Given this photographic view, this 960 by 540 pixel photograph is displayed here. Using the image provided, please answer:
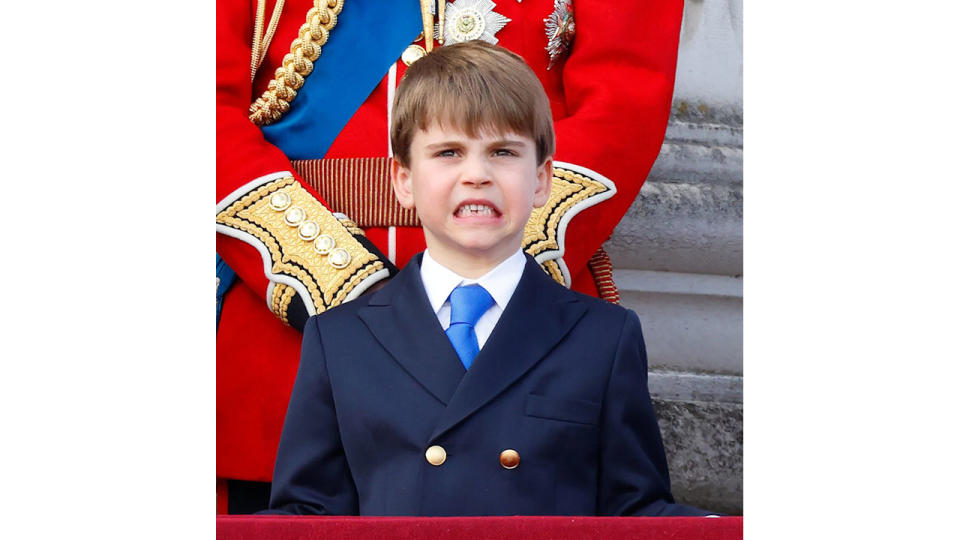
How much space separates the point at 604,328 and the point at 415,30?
0.50 m

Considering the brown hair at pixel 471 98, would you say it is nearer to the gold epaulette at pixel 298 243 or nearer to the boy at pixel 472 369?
the boy at pixel 472 369

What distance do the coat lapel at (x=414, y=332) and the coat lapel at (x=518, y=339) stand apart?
0.04 ft

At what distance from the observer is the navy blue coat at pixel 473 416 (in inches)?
54.4

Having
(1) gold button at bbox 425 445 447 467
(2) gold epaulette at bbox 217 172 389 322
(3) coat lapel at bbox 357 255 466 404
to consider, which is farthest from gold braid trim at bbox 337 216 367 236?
(1) gold button at bbox 425 445 447 467

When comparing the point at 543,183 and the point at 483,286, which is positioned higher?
the point at 543,183

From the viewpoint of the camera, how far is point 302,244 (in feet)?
5.18

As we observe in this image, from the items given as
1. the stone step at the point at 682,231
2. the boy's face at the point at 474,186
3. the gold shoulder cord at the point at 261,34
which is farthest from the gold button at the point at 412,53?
the stone step at the point at 682,231

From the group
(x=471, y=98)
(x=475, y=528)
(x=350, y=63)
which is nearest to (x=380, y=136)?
(x=350, y=63)

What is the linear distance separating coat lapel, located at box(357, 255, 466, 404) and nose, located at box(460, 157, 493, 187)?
14 cm

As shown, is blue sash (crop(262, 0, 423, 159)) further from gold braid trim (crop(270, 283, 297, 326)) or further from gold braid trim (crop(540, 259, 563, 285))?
gold braid trim (crop(540, 259, 563, 285))

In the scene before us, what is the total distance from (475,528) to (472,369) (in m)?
0.34

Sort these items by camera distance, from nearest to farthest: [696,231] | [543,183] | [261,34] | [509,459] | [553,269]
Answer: [509,459]
[543,183]
[553,269]
[261,34]
[696,231]

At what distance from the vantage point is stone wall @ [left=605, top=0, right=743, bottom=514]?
225cm

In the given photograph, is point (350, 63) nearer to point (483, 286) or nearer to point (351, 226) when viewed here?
point (351, 226)
